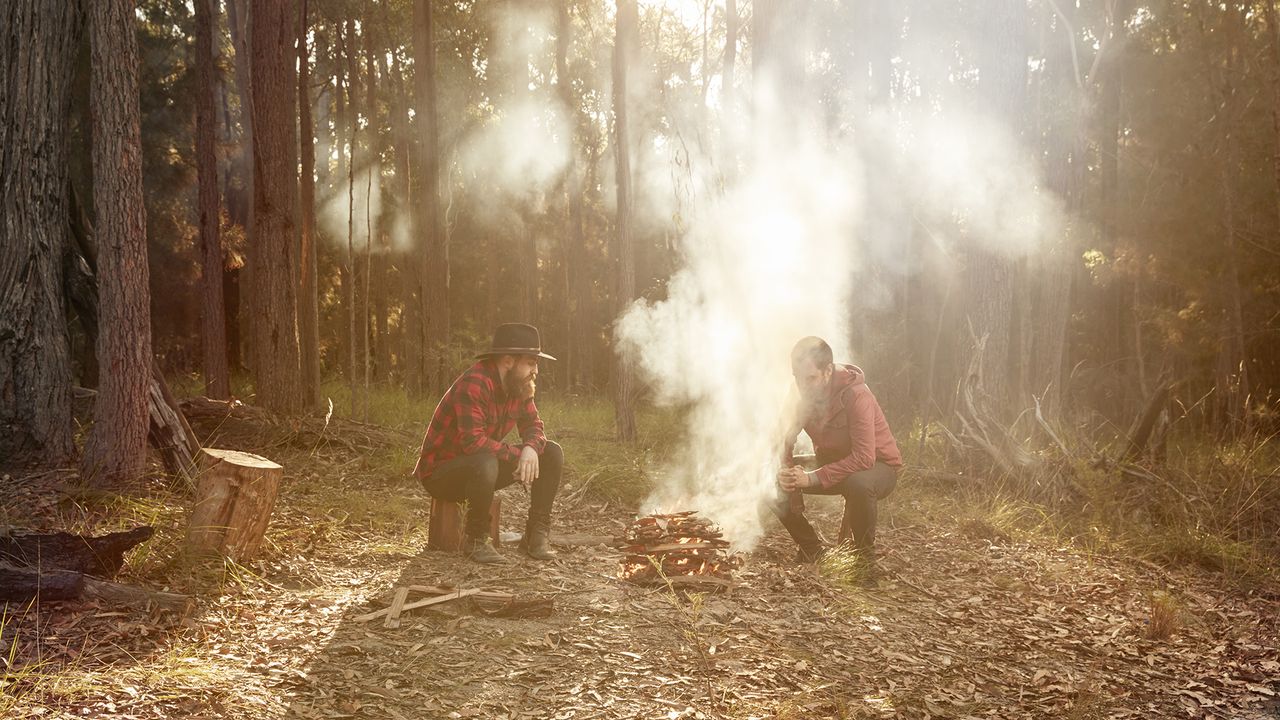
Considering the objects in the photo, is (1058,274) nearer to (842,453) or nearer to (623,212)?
(623,212)

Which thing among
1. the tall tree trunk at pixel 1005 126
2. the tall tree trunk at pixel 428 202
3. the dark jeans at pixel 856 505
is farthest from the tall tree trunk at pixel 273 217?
the tall tree trunk at pixel 1005 126

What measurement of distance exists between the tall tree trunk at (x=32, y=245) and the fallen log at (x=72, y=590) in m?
3.26

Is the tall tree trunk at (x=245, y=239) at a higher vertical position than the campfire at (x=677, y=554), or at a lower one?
higher

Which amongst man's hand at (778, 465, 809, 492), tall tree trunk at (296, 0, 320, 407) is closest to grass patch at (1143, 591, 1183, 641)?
man's hand at (778, 465, 809, 492)

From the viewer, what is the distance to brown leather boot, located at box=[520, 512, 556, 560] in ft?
18.7

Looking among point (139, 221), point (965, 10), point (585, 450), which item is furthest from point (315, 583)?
point (965, 10)

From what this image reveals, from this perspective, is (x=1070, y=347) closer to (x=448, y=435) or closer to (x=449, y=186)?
(x=449, y=186)

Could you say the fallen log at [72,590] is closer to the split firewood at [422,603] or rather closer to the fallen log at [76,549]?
the fallen log at [76,549]

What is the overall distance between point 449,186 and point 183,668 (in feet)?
57.5

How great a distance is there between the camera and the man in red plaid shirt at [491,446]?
17.6 ft

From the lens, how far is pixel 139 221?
6121mm

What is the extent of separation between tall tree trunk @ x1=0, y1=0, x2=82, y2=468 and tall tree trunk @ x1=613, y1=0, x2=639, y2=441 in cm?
598

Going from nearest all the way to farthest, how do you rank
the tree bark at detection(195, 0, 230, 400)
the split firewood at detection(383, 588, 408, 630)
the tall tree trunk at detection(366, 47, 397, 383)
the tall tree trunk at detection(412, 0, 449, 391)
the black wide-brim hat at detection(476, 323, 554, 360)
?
the split firewood at detection(383, 588, 408, 630) → the black wide-brim hat at detection(476, 323, 554, 360) → the tree bark at detection(195, 0, 230, 400) → the tall tree trunk at detection(412, 0, 449, 391) → the tall tree trunk at detection(366, 47, 397, 383)

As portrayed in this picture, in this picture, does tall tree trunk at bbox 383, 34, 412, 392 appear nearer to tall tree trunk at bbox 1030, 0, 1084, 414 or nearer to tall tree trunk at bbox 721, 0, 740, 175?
tall tree trunk at bbox 721, 0, 740, 175
